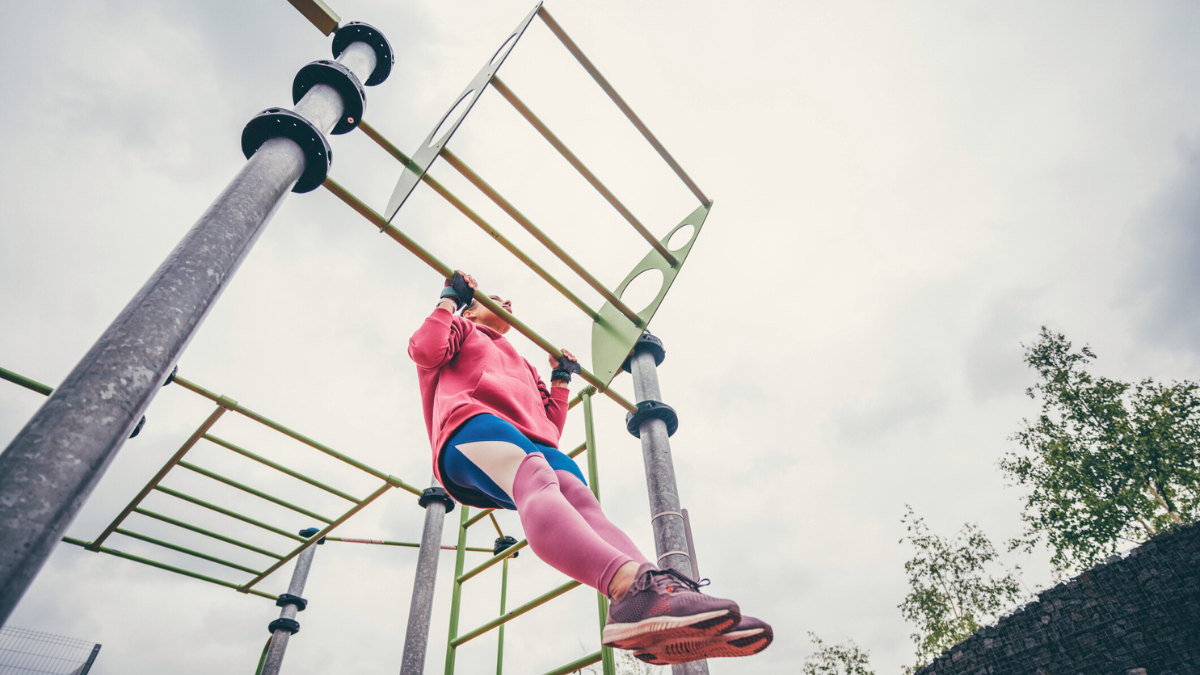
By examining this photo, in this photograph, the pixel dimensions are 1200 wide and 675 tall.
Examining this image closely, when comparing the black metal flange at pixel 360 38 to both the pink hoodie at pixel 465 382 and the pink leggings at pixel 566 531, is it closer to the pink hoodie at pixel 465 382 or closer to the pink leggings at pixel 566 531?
the pink hoodie at pixel 465 382

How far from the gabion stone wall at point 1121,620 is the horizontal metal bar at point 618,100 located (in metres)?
6.76

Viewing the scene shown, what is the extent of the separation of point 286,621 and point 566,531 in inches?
172

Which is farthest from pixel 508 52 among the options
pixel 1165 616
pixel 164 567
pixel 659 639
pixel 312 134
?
pixel 1165 616

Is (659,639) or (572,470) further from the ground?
(572,470)

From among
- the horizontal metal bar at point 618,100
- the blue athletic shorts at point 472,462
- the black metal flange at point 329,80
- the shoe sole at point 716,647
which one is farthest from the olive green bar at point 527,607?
the horizontal metal bar at point 618,100

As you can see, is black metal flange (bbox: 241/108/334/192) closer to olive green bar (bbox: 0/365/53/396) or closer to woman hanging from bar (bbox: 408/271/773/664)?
woman hanging from bar (bbox: 408/271/773/664)

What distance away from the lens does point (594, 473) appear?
2.65m

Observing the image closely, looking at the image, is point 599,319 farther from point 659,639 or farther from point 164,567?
point 164,567

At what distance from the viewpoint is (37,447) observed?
81 cm

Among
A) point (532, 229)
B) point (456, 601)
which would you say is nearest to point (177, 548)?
point (456, 601)

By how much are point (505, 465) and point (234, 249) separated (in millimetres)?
907

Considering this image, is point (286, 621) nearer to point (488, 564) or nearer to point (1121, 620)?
point (488, 564)

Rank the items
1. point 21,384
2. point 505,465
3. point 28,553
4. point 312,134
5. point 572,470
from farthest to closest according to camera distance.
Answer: point 21,384, point 572,470, point 505,465, point 312,134, point 28,553

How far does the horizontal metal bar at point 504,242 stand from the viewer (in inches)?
97.8
